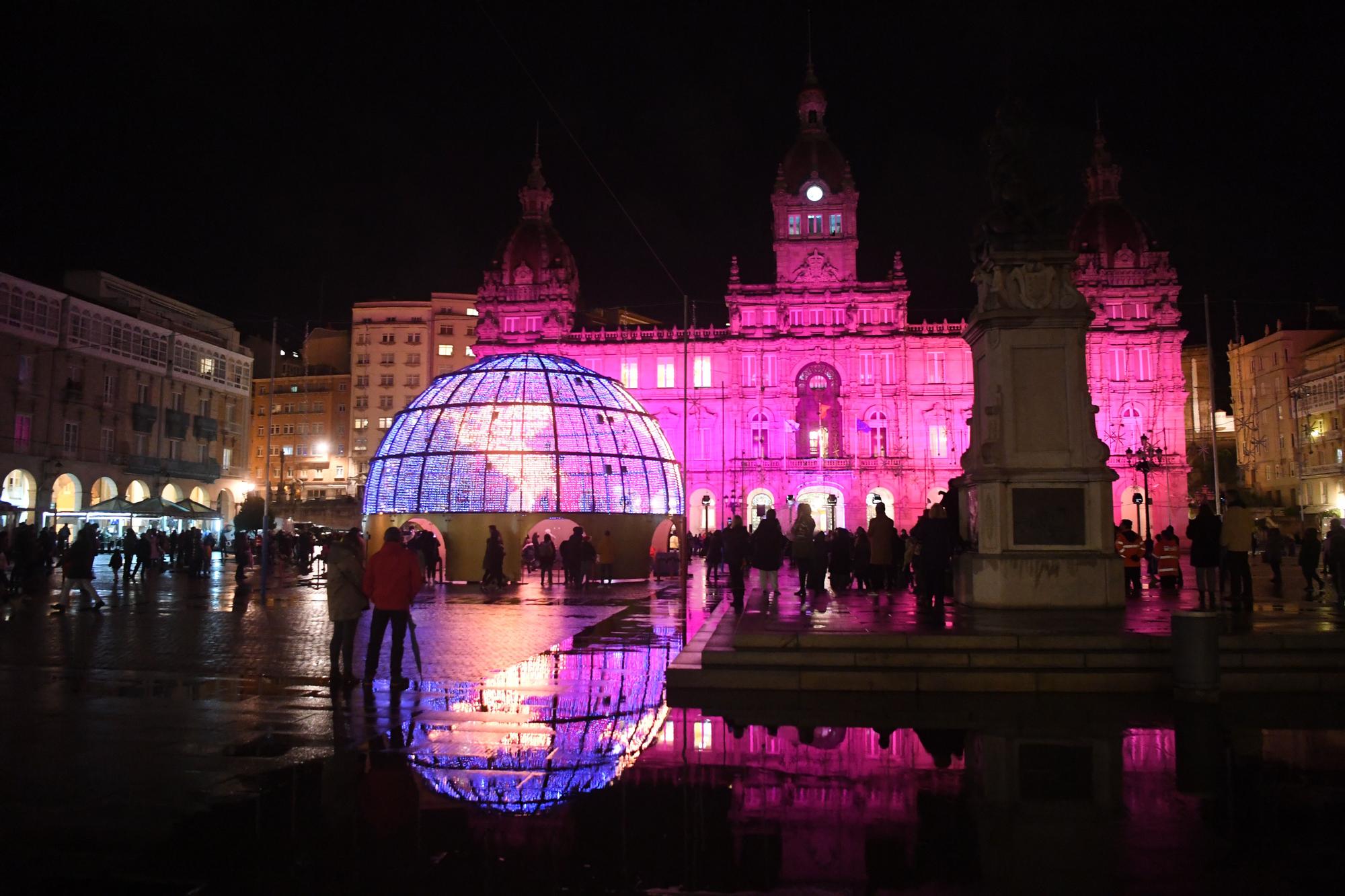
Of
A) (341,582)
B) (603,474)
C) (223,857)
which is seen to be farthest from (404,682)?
(603,474)

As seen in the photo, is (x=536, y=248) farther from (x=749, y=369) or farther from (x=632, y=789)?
(x=632, y=789)

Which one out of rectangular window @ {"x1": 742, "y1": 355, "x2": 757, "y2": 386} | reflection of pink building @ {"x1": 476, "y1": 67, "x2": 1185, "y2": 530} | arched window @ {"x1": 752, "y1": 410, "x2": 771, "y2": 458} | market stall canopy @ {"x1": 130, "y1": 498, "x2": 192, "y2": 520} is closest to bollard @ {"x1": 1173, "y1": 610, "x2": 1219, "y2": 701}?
market stall canopy @ {"x1": 130, "y1": 498, "x2": 192, "y2": 520}

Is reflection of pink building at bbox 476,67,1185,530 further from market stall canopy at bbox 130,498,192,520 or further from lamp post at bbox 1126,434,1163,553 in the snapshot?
market stall canopy at bbox 130,498,192,520

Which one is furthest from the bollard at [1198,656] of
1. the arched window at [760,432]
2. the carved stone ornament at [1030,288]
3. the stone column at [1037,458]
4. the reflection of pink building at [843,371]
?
the arched window at [760,432]

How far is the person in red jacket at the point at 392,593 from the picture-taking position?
10477 millimetres

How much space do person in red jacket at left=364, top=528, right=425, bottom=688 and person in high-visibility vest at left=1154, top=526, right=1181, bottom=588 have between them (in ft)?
47.7

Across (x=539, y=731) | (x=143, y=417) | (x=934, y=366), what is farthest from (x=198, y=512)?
(x=934, y=366)

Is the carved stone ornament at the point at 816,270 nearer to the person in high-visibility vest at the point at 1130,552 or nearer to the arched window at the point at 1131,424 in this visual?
the arched window at the point at 1131,424

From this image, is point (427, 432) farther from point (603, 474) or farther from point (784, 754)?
point (784, 754)

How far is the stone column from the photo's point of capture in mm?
12609

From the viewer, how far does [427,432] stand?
30594 mm

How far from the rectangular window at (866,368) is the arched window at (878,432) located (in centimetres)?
219

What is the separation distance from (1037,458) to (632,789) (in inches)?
341

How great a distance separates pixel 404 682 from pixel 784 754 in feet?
15.9
